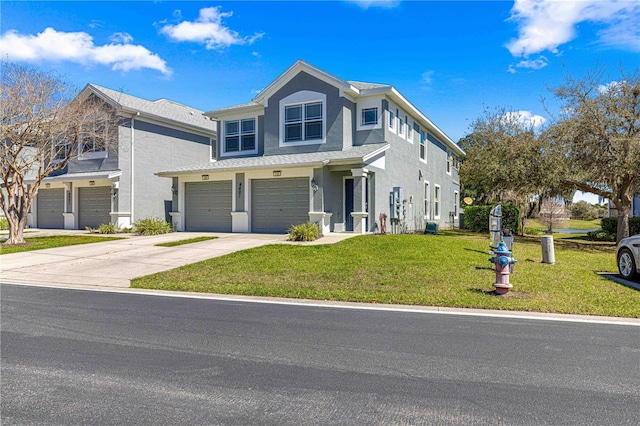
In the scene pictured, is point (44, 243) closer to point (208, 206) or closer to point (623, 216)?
point (208, 206)

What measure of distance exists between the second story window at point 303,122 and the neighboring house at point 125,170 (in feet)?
22.8

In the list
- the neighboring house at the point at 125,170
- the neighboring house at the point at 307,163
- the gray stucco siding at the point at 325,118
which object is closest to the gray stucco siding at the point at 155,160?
the neighboring house at the point at 125,170

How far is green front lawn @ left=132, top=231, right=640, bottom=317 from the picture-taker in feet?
27.0

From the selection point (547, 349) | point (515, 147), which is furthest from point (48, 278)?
point (515, 147)

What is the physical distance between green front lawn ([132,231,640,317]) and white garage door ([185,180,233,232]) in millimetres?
7177

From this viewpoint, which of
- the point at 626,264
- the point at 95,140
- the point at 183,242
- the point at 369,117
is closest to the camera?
the point at 626,264

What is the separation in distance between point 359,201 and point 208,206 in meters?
7.96

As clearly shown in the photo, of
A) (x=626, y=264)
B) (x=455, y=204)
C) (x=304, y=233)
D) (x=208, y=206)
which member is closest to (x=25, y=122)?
(x=208, y=206)

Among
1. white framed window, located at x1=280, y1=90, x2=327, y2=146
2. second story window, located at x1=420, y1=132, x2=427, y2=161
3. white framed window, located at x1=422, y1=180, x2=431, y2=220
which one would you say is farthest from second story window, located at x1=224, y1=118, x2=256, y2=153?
white framed window, located at x1=422, y1=180, x2=431, y2=220

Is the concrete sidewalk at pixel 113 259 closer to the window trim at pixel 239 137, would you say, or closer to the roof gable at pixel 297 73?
the window trim at pixel 239 137

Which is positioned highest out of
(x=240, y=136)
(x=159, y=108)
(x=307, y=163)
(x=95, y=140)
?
(x=159, y=108)

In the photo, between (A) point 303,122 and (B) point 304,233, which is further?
(A) point 303,122

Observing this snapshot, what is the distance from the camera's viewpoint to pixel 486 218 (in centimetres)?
2698

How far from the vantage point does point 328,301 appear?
28.0 feet
